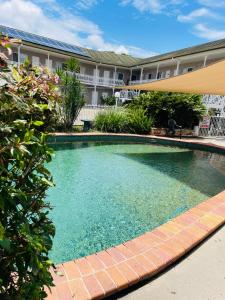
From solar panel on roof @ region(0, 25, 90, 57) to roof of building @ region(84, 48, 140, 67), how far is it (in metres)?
2.20

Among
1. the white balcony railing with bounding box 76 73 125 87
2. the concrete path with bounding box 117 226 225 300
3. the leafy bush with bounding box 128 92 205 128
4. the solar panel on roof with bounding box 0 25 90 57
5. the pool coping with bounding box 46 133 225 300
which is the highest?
the solar panel on roof with bounding box 0 25 90 57

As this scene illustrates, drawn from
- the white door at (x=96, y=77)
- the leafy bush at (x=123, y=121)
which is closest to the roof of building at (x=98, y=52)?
the white door at (x=96, y=77)

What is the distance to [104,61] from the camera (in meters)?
34.2

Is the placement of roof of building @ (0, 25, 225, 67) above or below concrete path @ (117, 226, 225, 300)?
above

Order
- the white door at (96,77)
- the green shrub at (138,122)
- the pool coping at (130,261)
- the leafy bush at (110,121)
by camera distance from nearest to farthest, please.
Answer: the pool coping at (130,261), the leafy bush at (110,121), the green shrub at (138,122), the white door at (96,77)

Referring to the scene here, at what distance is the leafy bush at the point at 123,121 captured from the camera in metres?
15.4

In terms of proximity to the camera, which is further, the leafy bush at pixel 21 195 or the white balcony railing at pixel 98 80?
the white balcony railing at pixel 98 80

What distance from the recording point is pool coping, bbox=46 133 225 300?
2.31 m

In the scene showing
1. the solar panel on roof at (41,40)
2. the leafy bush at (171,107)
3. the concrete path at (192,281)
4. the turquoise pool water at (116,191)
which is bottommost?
the turquoise pool water at (116,191)

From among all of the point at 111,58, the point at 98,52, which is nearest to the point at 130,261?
the point at 111,58

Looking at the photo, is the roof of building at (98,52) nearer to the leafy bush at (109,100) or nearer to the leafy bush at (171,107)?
the leafy bush at (109,100)

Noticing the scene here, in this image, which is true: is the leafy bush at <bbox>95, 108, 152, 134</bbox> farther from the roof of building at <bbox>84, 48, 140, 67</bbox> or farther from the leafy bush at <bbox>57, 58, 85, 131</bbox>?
the roof of building at <bbox>84, 48, 140, 67</bbox>

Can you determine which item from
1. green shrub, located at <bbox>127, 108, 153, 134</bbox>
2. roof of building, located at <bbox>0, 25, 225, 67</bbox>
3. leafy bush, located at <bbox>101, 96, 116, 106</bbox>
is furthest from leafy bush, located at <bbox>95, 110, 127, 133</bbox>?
leafy bush, located at <bbox>101, 96, 116, 106</bbox>

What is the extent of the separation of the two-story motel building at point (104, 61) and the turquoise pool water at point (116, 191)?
53.6 feet
